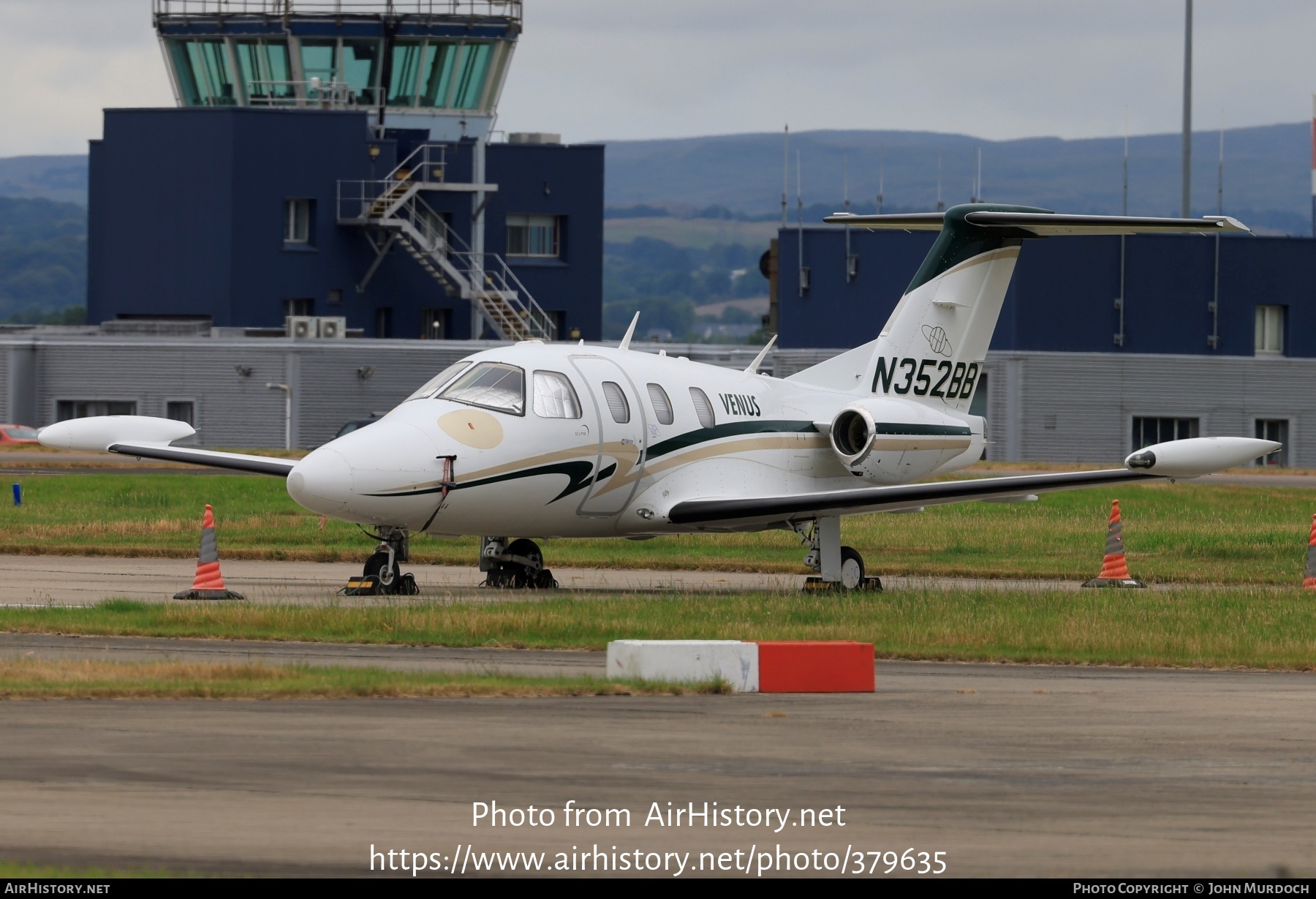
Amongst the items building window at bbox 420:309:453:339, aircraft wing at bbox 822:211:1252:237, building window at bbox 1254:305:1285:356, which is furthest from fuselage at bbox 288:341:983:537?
building window at bbox 420:309:453:339

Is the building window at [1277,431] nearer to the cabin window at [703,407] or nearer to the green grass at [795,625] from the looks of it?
the cabin window at [703,407]

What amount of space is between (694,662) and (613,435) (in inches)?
349

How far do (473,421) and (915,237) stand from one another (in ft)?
159

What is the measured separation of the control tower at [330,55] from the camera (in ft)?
234

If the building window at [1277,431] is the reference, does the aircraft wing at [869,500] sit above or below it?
below

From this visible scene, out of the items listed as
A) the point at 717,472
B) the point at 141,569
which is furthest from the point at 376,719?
the point at 141,569

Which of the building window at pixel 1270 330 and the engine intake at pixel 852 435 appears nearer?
the engine intake at pixel 852 435

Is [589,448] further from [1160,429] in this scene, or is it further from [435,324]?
[435,324]

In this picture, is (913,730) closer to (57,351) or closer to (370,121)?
(57,351)

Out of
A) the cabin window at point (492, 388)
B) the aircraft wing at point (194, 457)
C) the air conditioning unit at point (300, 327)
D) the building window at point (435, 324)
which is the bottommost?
the aircraft wing at point (194, 457)

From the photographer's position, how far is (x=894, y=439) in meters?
26.3

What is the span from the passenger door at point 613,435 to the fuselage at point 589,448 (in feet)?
0.06

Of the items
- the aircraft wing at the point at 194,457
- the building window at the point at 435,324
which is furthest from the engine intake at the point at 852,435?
the building window at the point at 435,324

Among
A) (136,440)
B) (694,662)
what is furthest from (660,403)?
(694,662)
